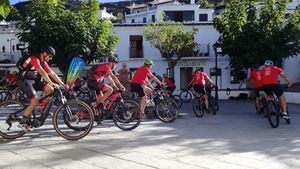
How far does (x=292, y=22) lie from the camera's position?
2664cm

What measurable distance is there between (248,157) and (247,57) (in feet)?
66.8

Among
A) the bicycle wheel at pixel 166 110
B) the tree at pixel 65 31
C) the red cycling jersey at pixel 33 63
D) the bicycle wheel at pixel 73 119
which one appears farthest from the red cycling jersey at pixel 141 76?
the tree at pixel 65 31

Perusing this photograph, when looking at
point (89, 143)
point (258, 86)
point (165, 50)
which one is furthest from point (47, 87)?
point (165, 50)

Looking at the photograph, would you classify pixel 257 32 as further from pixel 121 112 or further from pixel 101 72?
pixel 121 112

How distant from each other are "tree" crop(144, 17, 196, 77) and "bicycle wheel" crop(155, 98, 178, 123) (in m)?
22.3

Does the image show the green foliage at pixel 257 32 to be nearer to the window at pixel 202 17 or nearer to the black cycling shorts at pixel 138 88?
the black cycling shorts at pixel 138 88

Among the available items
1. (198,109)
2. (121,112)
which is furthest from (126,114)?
(198,109)

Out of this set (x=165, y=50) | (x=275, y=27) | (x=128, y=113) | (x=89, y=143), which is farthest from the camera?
(x=165, y=50)

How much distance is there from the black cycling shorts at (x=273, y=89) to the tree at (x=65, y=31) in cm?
1221

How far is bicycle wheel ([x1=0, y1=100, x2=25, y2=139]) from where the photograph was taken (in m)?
7.95

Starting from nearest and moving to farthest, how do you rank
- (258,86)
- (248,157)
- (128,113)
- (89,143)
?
(248,157), (89,143), (128,113), (258,86)

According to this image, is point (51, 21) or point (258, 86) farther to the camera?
point (51, 21)

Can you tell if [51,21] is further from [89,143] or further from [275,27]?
[89,143]

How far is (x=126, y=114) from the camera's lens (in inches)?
388
